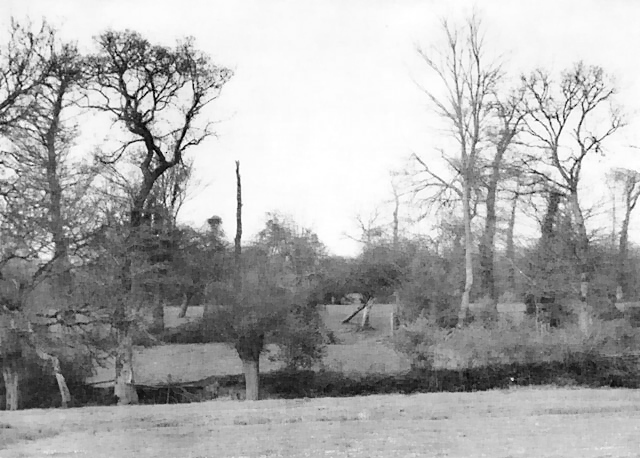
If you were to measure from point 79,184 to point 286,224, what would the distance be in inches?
136

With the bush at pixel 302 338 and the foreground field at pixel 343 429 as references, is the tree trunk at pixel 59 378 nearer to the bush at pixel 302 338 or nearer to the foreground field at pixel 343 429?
the foreground field at pixel 343 429

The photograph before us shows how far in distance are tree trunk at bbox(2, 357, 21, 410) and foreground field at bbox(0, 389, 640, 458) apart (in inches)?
44.3

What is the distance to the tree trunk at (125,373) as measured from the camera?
10461mm

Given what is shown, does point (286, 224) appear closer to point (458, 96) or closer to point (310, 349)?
point (310, 349)

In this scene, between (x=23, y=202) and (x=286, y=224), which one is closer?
(x=23, y=202)

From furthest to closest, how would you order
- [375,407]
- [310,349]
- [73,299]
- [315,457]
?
[310,349] → [73,299] → [375,407] → [315,457]

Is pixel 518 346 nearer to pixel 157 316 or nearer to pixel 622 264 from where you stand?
pixel 622 264

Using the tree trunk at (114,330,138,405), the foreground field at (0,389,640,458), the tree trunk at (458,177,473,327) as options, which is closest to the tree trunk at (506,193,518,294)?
the tree trunk at (458,177,473,327)

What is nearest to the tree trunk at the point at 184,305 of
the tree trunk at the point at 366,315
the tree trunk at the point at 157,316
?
the tree trunk at the point at 157,316

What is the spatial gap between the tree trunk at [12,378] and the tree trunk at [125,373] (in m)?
1.35

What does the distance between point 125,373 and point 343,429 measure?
15.3 feet

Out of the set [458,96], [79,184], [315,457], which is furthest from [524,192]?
[315,457]

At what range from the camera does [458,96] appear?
547 inches

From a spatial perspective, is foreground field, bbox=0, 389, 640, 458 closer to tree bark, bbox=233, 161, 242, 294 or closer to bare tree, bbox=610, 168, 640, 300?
tree bark, bbox=233, 161, 242, 294
